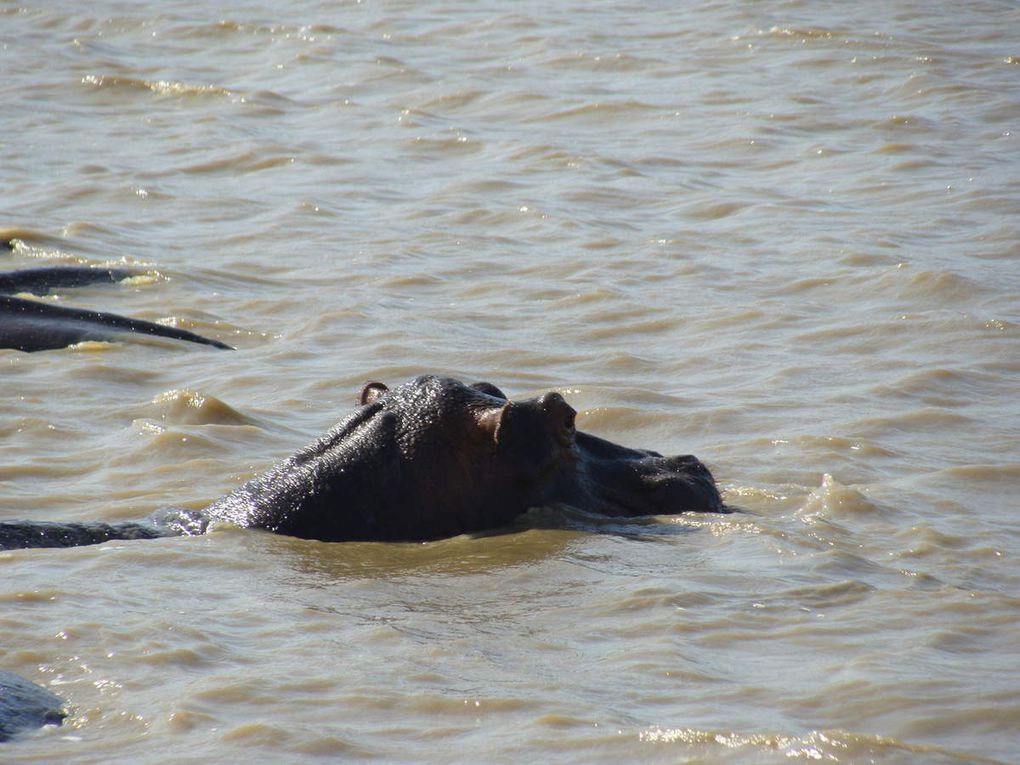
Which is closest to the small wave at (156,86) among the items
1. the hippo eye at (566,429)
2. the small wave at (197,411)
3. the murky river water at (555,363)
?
the murky river water at (555,363)

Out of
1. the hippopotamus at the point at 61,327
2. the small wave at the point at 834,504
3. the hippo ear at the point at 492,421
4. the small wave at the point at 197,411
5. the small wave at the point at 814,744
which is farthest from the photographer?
the hippopotamus at the point at 61,327

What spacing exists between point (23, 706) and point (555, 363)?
4454 mm

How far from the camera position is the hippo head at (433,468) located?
16.3 ft

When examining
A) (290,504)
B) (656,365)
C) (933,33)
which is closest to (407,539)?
(290,504)

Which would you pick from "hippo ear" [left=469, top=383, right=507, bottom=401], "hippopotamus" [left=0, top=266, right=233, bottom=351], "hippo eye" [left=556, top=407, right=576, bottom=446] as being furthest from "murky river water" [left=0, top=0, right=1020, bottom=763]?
"hippo ear" [left=469, top=383, right=507, bottom=401]

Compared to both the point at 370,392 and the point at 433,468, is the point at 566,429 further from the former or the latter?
the point at 370,392

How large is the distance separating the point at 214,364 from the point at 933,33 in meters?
9.50

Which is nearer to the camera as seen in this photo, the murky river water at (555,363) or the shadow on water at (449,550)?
the murky river water at (555,363)

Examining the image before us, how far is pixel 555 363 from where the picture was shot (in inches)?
319

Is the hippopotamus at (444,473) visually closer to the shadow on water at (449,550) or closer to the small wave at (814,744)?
the shadow on water at (449,550)

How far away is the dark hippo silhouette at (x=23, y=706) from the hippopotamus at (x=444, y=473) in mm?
1201

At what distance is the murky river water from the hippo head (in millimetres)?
101

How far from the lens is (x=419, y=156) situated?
13133mm

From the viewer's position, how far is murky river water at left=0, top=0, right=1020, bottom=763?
4102 mm
